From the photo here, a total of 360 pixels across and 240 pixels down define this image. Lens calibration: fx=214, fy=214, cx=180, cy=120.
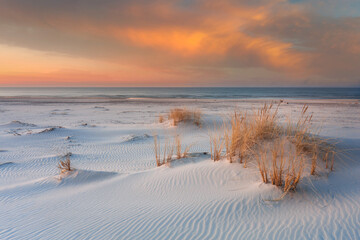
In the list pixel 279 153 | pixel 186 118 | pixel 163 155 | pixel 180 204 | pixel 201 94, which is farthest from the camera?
pixel 201 94

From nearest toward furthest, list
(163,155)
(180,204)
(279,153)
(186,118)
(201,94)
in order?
1. (180,204)
2. (279,153)
3. (163,155)
4. (186,118)
5. (201,94)

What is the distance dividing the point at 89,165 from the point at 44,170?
37.1 inches

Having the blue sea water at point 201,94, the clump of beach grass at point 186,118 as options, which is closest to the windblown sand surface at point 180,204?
the clump of beach grass at point 186,118

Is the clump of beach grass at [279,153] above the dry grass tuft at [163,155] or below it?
above

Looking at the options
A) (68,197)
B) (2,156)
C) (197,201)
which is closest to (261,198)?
(197,201)

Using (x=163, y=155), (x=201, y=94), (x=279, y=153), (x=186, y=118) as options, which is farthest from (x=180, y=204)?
(x=201, y=94)

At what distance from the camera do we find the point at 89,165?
5.26 m

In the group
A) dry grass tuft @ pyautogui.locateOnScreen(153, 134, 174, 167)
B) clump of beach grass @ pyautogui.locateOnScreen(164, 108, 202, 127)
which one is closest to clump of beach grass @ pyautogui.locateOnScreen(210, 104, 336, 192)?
dry grass tuft @ pyautogui.locateOnScreen(153, 134, 174, 167)

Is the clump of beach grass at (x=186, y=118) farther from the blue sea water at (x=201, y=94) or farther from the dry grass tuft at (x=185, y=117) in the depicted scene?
the blue sea water at (x=201, y=94)

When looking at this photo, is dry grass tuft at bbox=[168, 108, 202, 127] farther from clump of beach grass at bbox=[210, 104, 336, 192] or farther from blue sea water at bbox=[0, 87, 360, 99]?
blue sea water at bbox=[0, 87, 360, 99]

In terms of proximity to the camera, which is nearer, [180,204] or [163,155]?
[180,204]

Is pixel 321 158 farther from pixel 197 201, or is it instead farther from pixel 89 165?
pixel 89 165

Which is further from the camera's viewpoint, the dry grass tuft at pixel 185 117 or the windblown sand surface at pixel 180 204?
the dry grass tuft at pixel 185 117

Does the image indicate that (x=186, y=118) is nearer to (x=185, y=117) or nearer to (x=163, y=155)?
(x=185, y=117)
